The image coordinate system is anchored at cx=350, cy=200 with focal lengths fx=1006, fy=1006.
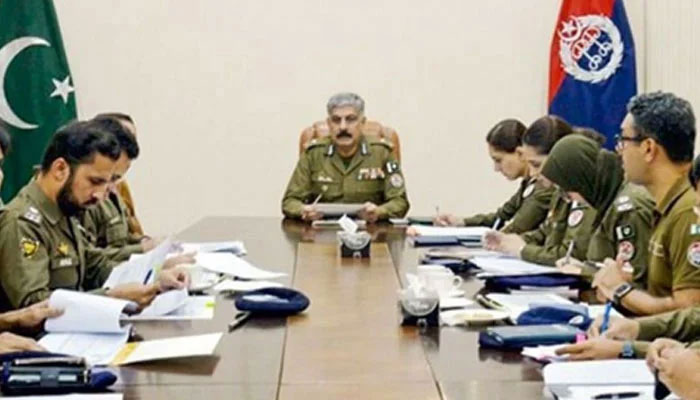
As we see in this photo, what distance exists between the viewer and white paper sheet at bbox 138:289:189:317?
2.69 metres

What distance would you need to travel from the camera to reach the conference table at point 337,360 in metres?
1.95

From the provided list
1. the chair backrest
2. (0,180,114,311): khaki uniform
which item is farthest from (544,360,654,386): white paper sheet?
the chair backrest

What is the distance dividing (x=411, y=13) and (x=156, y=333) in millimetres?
4491

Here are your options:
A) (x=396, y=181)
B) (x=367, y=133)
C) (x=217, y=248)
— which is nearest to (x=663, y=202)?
(x=217, y=248)

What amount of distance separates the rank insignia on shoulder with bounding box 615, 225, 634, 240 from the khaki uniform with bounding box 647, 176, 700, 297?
215mm

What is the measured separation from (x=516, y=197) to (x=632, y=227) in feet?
6.69

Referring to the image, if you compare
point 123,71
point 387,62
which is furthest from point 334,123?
point 123,71

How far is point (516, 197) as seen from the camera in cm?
521

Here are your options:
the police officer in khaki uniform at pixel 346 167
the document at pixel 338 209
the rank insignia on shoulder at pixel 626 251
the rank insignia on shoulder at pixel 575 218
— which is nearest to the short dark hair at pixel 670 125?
the rank insignia on shoulder at pixel 626 251

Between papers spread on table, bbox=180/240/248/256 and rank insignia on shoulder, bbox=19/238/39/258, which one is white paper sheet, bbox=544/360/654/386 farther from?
papers spread on table, bbox=180/240/248/256

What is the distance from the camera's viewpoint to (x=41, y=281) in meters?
2.79

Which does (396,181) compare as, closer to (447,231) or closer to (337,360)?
(447,231)

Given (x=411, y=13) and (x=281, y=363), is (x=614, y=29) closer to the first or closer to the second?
(x=411, y=13)

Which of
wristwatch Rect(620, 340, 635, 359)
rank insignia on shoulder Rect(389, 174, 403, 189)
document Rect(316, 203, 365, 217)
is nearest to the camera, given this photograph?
wristwatch Rect(620, 340, 635, 359)
